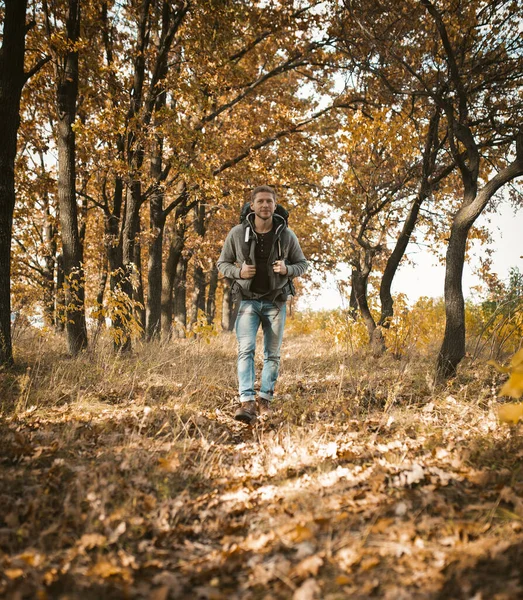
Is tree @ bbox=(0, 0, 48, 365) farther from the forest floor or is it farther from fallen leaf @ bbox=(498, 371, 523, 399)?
fallen leaf @ bbox=(498, 371, 523, 399)

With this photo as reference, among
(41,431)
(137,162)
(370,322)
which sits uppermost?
(137,162)

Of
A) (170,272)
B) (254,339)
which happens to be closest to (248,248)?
(254,339)

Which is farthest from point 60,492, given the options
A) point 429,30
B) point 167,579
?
point 429,30

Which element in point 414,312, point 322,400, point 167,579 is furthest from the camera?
point 414,312

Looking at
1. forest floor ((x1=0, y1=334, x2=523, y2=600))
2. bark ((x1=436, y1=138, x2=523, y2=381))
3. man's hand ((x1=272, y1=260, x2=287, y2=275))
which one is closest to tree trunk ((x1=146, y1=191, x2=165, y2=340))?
forest floor ((x1=0, y1=334, x2=523, y2=600))

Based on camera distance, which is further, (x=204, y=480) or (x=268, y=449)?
(x=268, y=449)

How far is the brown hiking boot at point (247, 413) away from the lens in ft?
13.1

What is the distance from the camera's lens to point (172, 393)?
492cm

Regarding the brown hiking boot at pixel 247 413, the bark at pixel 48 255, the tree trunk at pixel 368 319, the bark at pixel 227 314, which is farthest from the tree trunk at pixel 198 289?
the brown hiking boot at pixel 247 413

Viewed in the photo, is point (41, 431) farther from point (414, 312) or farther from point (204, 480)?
point (414, 312)

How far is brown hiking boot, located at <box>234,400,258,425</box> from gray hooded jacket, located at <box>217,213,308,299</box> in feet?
3.69

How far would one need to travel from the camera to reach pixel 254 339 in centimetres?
425

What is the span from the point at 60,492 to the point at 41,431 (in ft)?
3.59

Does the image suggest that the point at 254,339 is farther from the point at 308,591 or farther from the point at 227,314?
the point at 227,314
